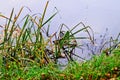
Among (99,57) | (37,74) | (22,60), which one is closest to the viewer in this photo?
(37,74)

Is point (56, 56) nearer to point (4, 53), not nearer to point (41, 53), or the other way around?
point (41, 53)

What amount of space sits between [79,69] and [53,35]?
48.8 inches

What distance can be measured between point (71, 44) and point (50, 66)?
1035 millimetres

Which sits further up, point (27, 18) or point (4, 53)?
point (27, 18)

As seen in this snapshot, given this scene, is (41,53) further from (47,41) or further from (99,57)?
(99,57)

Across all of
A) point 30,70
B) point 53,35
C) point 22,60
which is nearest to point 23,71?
point 30,70

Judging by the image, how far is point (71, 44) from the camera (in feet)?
20.9

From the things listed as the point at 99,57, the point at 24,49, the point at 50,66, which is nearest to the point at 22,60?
the point at 24,49

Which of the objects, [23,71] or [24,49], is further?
[24,49]

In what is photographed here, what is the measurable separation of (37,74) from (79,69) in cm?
49

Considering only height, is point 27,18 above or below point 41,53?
above

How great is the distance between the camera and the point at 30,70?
5.29 m

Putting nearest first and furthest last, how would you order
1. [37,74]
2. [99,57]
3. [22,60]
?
[37,74], [99,57], [22,60]

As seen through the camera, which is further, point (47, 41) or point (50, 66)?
point (47, 41)
